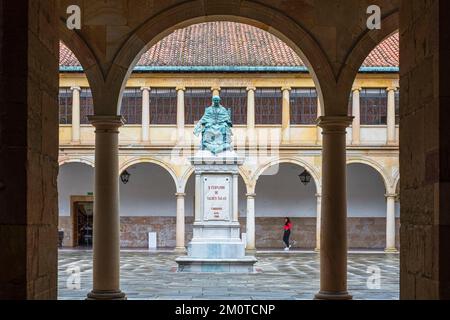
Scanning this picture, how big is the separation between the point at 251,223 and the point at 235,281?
49.1 ft

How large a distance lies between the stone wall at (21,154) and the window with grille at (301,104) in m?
27.1

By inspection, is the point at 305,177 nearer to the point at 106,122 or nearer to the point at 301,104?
the point at 301,104

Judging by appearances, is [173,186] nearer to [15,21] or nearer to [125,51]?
[125,51]

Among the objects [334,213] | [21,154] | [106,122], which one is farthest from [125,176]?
[21,154]

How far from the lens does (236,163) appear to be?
62.2 feet

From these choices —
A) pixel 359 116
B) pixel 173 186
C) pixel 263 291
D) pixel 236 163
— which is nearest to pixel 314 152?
pixel 359 116

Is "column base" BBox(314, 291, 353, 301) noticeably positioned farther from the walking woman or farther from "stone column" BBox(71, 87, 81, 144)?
"stone column" BBox(71, 87, 81, 144)

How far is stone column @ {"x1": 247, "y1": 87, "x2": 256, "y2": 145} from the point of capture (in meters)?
31.9

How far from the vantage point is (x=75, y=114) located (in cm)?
3167

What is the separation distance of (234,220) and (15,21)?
14.2 metres

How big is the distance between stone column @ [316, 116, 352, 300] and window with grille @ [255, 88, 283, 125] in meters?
21.5

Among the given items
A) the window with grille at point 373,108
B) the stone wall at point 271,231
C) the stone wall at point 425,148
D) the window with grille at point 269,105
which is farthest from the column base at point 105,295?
the window with grille at point 373,108

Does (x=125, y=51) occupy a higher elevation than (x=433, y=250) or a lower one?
higher

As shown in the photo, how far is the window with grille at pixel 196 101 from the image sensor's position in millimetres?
32000
